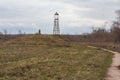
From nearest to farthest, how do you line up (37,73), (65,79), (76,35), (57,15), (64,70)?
(65,79) < (37,73) < (64,70) < (57,15) < (76,35)

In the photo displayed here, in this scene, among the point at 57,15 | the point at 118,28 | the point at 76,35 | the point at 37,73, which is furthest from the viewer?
the point at 76,35

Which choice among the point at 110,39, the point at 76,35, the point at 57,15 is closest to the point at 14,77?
the point at 57,15

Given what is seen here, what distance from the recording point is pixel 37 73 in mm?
Result: 21406

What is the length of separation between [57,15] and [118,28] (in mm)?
14485

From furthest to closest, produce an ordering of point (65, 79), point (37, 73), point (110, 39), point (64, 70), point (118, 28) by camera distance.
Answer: point (110, 39) → point (118, 28) → point (64, 70) → point (37, 73) → point (65, 79)

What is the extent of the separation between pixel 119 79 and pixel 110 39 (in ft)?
261

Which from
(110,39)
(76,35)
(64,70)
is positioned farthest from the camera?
(76,35)

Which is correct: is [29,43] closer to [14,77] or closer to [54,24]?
[54,24]

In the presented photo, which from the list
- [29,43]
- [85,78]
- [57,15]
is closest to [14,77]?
[85,78]

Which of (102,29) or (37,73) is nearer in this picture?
(37,73)

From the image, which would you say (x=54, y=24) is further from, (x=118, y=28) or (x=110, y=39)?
(x=110, y=39)

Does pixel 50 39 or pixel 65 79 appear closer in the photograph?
pixel 65 79

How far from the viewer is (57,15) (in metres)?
82.3

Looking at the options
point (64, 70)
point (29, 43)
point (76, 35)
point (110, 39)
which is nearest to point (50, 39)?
point (29, 43)
